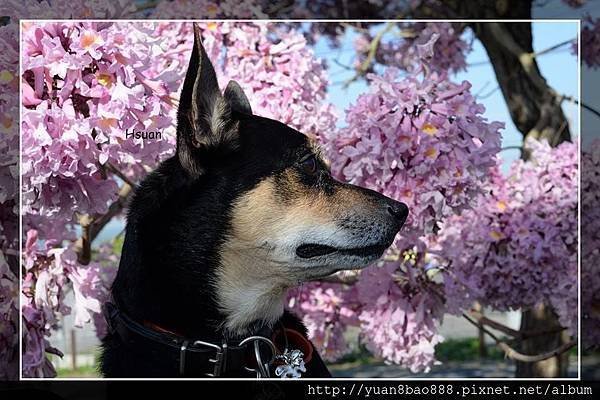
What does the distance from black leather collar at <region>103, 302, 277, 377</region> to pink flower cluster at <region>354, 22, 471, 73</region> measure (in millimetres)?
1240

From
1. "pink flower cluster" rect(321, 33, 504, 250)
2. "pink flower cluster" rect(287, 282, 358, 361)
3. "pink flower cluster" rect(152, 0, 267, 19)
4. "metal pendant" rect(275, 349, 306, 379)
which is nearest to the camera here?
"metal pendant" rect(275, 349, 306, 379)

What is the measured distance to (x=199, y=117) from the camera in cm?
253

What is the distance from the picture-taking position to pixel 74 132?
9.39 ft

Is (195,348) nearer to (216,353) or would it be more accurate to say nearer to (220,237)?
(216,353)

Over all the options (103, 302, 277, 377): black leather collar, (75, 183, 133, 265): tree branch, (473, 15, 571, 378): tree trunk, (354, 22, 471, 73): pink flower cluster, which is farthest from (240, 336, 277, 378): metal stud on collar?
(354, 22, 471, 73): pink flower cluster

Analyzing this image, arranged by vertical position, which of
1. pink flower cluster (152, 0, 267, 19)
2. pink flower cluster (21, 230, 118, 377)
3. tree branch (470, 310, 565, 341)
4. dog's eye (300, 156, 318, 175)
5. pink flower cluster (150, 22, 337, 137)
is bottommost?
tree branch (470, 310, 565, 341)

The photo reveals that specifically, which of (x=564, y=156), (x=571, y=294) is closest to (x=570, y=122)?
(x=564, y=156)

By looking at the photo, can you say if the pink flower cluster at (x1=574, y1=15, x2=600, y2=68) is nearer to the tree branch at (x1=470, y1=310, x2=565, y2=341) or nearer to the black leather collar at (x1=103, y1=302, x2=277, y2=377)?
the tree branch at (x1=470, y1=310, x2=565, y2=341)

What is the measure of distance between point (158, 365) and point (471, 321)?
1.30 m

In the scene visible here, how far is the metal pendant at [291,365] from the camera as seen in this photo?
2.79 metres

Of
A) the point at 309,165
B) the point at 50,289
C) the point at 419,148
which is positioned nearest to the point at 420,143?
the point at 419,148

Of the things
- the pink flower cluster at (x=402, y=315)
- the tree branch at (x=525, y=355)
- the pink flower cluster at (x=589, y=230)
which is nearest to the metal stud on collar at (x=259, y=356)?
the pink flower cluster at (x=402, y=315)

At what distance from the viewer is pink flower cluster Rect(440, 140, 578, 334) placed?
3270 mm

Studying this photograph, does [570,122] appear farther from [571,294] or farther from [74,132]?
[74,132]
